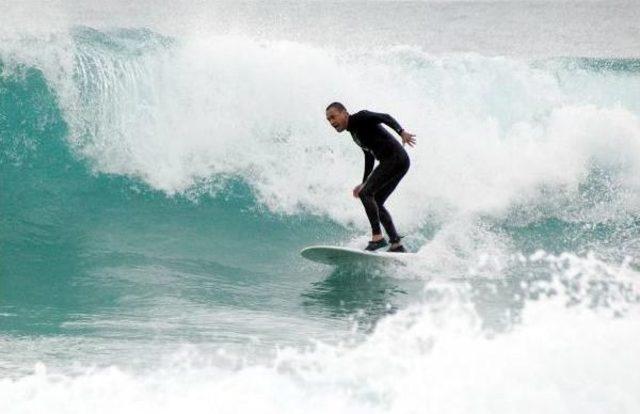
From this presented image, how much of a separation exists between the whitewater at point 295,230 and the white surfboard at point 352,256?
0.10 m

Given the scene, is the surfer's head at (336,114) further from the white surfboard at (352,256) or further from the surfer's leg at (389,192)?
the white surfboard at (352,256)

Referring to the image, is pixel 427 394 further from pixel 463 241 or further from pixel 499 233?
pixel 499 233

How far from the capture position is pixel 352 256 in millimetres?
8070

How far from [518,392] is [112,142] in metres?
7.63

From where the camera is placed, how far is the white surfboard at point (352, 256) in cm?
799

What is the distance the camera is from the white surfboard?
7.99 m

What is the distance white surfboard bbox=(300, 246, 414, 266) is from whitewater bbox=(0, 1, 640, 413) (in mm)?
101

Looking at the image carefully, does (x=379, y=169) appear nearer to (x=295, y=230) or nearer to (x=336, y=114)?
(x=336, y=114)

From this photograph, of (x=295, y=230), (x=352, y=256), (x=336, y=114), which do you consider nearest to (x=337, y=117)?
(x=336, y=114)

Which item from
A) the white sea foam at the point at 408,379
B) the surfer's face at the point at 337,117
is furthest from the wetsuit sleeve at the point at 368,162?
the white sea foam at the point at 408,379

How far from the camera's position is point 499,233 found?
392 inches

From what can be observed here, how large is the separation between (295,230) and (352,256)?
195 cm

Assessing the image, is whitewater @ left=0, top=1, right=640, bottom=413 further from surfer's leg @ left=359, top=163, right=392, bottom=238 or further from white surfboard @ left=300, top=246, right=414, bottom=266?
surfer's leg @ left=359, top=163, right=392, bottom=238

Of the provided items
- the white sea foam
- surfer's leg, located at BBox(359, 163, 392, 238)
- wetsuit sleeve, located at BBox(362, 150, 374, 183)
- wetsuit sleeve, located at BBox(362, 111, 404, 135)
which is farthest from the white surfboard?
the white sea foam
